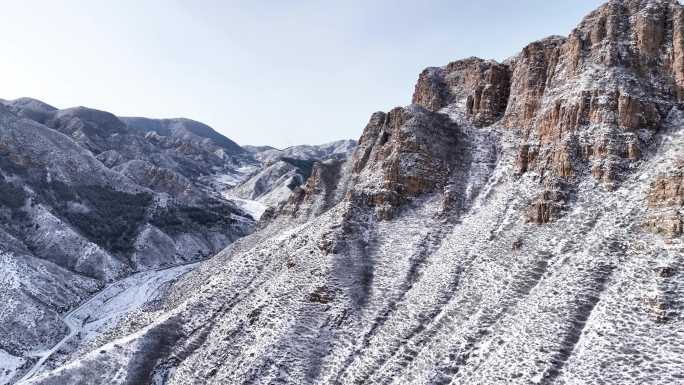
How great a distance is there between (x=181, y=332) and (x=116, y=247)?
6638cm

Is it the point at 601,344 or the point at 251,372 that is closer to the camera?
the point at 601,344

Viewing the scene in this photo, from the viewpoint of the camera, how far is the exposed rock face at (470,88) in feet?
213

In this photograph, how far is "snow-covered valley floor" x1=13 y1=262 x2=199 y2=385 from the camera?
69375 millimetres

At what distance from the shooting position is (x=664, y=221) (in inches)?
1411

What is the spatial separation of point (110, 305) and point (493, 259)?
66.8 metres

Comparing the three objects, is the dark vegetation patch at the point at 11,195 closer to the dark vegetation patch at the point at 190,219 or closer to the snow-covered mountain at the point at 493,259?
the dark vegetation patch at the point at 190,219

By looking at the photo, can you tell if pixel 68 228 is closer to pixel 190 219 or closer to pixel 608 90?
pixel 190 219

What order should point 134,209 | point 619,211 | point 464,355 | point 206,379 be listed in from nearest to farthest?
point 464,355 < point 619,211 < point 206,379 < point 134,209

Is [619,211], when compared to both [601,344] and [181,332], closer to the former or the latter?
[601,344]

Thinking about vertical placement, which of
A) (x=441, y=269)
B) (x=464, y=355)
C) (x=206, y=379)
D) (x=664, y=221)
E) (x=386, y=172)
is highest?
(x=386, y=172)

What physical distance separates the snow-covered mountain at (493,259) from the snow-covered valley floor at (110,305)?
3.26m

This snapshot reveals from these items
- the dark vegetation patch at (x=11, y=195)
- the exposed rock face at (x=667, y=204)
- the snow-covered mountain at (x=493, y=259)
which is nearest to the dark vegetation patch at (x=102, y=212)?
the dark vegetation patch at (x=11, y=195)

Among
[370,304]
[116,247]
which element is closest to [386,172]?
[370,304]

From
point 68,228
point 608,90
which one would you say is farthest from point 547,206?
point 68,228
